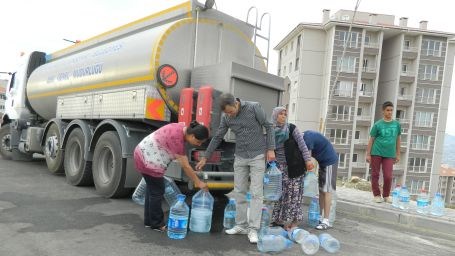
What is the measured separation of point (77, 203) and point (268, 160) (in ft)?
11.0

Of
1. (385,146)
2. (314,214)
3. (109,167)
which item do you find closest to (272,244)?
(314,214)

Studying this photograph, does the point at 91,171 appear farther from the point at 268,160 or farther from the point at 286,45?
the point at 286,45

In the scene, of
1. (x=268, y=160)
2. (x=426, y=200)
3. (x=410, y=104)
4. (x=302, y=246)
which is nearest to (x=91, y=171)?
(x=268, y=160)

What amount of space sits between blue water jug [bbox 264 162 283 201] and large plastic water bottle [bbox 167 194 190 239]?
3.61ft

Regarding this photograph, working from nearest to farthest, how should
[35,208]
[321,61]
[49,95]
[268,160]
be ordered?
[268,160]
[35,208]
[49,95]
[321,61]

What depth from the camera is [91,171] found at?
7.57m

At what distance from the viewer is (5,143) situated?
470 inches

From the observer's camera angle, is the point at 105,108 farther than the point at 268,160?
Yes

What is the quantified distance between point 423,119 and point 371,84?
800 centimetres

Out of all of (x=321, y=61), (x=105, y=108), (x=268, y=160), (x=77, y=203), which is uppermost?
(x=321, y=61)

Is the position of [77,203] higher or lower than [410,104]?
lower

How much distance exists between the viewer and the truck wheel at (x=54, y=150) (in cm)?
859

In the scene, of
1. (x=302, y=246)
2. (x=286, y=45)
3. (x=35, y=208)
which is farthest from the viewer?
(x=286, y=45)

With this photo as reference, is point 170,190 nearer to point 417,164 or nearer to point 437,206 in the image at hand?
point 437,206
